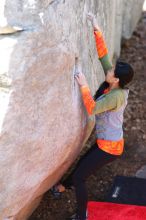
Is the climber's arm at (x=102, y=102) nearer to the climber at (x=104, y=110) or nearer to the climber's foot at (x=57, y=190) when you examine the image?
the climber at (x=104, y=110)

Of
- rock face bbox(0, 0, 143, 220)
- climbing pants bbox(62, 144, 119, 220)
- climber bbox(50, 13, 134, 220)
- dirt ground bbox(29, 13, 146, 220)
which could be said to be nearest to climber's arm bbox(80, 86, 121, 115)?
climber bbox(50, 13, 134, 220)

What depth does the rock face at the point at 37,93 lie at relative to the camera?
3.69 m

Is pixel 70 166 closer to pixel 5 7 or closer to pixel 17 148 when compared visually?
pixel 17 148

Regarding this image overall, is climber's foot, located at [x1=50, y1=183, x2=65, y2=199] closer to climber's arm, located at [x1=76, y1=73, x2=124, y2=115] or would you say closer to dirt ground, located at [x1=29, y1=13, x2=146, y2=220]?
dirt ground, located at [x1=29, y1=13, x2=146, y2=220]

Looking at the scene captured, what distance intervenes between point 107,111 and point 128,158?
1.77 m

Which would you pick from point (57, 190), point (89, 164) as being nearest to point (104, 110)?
point (89, 164)

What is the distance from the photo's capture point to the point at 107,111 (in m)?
4.57

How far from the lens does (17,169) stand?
4.18 metres

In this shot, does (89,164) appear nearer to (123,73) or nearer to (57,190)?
(57,190)

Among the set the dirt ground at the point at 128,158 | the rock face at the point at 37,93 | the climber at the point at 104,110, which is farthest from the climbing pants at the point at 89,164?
the dirt ground at the point at 128,158

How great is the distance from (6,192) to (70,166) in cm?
163

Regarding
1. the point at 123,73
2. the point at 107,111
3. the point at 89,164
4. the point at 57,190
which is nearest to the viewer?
the point at 123,73

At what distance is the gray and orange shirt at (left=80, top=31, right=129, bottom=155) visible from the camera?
14.4 feet

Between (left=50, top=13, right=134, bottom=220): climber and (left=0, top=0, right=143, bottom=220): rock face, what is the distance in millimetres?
160
